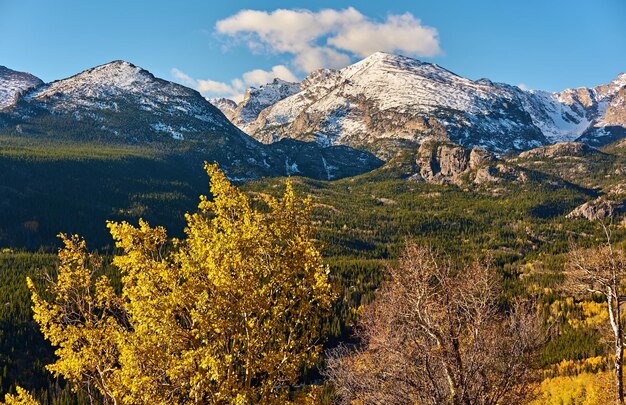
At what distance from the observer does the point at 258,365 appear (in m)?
Result: 14.7

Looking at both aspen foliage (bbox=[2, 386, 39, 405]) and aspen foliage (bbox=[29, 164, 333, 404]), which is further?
aspen foliage (bbox=[2, 386, 39, 405])

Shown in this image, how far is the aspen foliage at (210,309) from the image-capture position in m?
13.4

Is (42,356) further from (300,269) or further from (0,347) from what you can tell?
(300,269)

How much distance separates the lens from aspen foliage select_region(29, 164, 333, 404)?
529 inches

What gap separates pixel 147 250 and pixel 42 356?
349ft

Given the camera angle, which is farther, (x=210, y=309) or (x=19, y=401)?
(x=19, y=401)

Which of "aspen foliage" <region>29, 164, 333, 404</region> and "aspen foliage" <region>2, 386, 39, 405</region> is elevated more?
"aspen foliage" <region>29, 164, 333, 404</region>

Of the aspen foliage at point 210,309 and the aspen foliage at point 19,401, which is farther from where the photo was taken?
the aspen foliage at point 19,401

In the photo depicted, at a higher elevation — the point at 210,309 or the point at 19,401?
the point at 210,309

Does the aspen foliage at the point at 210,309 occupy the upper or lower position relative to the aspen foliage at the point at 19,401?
upper

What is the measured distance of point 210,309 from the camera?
1378cm

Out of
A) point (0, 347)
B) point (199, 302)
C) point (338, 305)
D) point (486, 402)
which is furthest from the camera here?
point (338, 305)

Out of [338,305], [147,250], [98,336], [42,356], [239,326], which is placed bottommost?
[42,356]

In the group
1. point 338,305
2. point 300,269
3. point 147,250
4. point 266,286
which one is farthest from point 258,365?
point 338,305
